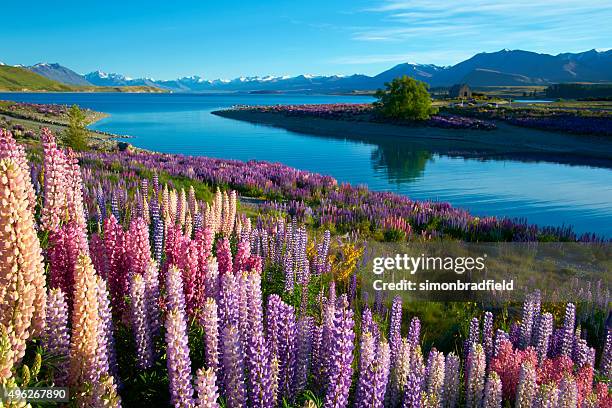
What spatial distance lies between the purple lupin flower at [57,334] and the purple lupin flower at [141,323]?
19.1 inches

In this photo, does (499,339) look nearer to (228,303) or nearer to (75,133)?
(228,303)

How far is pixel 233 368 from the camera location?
354 cm

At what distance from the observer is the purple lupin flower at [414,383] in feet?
13.0

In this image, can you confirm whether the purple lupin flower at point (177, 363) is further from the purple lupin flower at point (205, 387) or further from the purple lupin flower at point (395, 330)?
the purple lupin flower at point (395, 330)

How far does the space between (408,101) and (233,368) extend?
68626 millimetres

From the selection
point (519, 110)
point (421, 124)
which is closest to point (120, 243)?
point (421, 124)

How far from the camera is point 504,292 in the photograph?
10.1 meters

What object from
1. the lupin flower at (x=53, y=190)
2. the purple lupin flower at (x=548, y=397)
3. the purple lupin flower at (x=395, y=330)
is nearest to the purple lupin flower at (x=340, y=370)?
the purple lupin flower at (x=395, y=330)

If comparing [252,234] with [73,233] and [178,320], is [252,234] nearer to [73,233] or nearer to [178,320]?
[73,233]

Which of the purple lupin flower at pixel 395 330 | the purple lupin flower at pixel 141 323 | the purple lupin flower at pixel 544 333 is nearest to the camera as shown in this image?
the purple lupin flower at pixel 141 323

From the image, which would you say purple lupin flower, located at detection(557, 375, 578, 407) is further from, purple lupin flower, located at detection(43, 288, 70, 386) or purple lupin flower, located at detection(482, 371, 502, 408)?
purple lupin flower, located at detection(43, 288, 70, 386)

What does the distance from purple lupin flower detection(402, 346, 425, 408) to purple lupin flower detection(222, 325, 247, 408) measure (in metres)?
1.32

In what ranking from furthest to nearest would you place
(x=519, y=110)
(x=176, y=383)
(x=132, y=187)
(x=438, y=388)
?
(x=519, y=110)
(x=132, y=187)
(x=438, y=388)
(x=176, y=383)

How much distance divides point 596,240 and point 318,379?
43.8ft
